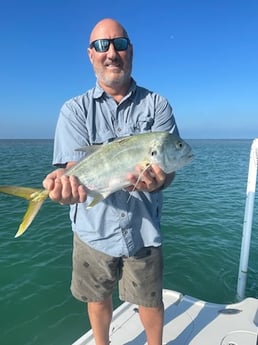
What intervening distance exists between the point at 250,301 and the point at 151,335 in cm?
157

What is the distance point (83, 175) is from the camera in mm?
2732

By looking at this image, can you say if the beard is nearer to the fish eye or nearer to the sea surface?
the fish eye

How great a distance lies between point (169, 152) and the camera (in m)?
2.65

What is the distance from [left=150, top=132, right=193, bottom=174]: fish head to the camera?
8.63ft

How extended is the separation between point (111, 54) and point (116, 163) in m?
0.95

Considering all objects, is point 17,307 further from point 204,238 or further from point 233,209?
point 233,209

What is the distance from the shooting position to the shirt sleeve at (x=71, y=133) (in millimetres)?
2891

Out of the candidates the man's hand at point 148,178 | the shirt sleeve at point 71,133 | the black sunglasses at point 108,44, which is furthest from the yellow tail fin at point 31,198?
the black sunglasses at point 108,44

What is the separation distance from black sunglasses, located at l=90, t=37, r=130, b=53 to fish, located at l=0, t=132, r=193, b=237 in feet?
2.69

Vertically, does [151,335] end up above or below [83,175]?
below

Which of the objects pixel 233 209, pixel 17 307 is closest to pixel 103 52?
pixel 17 307

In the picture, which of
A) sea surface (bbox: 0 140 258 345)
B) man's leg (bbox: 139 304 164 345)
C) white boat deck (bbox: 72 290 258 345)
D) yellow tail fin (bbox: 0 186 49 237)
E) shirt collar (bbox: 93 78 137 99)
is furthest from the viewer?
sea surface (bbox: 0 140 258 345)

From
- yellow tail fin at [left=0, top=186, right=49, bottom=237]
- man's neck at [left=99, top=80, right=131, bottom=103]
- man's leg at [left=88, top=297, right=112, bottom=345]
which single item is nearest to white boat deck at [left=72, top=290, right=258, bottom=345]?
man's leg at [left=88, top=297, right=112, bottom=345]

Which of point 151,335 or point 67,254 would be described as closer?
point 151,335
